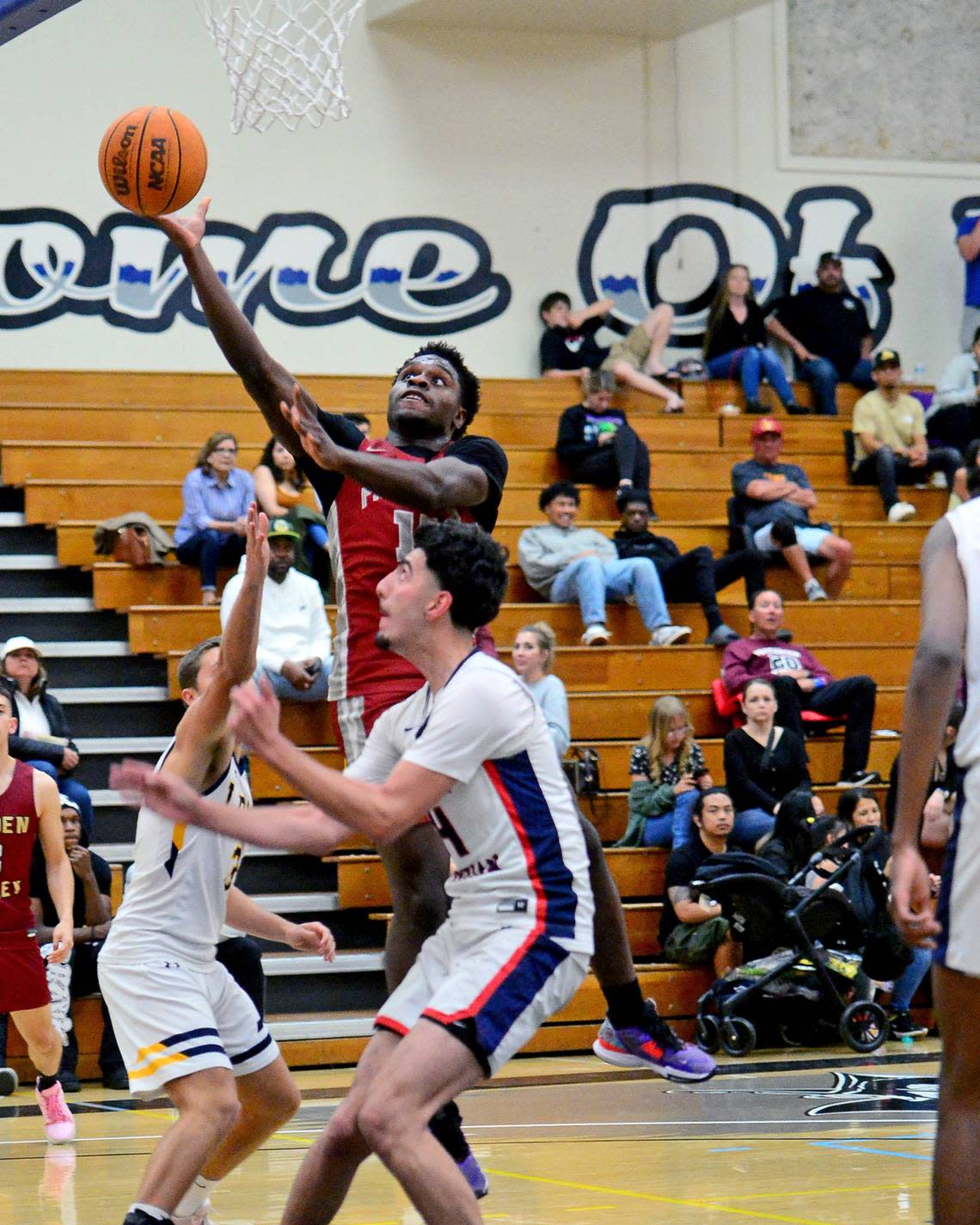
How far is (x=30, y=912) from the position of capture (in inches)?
311

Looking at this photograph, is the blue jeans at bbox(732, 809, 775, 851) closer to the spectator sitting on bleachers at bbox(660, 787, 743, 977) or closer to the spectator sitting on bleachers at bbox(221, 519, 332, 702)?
the spectator sitting on bleachers at bbox(660, 787, 743, 977)

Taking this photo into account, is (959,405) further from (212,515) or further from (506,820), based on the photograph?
(506,820)

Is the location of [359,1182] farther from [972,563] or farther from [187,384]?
[187,384]

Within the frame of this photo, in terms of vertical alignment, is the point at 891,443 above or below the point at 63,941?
above

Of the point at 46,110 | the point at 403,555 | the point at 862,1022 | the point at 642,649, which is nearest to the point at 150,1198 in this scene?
the point at 403,555

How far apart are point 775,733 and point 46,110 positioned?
753 centimetres

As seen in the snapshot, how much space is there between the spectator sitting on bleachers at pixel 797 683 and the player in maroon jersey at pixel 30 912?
4.90 metres

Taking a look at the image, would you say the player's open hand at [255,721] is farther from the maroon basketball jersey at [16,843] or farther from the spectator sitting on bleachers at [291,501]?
the spectator sitting on bleachers at [291,501]

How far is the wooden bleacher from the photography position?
1043cm

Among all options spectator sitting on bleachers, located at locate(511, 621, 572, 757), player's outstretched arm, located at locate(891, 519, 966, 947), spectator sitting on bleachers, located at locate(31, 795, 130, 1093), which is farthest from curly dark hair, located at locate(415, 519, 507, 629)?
spectator sitting on bleachers, located at locate(511, 621, 572, 757)

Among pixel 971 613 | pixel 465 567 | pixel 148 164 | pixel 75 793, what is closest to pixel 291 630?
pixel 75 793

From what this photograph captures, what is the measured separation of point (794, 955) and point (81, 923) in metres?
3.50

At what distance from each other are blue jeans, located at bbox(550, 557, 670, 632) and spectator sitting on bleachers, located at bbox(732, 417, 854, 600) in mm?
1244

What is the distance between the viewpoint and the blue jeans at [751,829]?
10375 millimetres
